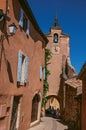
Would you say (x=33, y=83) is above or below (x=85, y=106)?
above

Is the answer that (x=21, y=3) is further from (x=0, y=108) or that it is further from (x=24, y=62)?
(x=0, y=108)

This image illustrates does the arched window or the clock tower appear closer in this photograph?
the clock tower

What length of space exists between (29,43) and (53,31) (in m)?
18.9

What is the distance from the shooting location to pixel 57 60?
97.4 feet

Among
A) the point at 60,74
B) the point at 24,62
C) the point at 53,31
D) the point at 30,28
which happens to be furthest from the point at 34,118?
the point at 53,31

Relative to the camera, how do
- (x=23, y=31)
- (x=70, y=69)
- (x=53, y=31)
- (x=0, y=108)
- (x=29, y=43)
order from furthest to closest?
(x=53, y=31) → (x=70, y=69) → (x=29, y=43) → (x=23, y=31) → (x=0, y=108)

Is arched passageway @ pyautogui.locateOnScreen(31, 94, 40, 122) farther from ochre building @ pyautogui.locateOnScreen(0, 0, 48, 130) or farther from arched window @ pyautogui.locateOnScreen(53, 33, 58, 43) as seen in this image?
arched window @ pyautogui.locateOnScreen(53, 33, 58, 43)

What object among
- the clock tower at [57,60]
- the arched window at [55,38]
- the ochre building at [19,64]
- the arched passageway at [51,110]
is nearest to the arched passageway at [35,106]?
the ochre building at [19,64]

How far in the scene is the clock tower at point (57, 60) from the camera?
28359 millimetres

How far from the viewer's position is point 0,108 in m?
8.27

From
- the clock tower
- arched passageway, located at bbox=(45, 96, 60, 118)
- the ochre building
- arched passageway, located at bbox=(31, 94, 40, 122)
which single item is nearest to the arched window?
the clock tower

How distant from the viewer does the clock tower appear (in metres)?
28.4

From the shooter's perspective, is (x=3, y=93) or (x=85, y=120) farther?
(x=85, y=120)

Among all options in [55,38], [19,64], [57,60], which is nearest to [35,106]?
[19,64]
